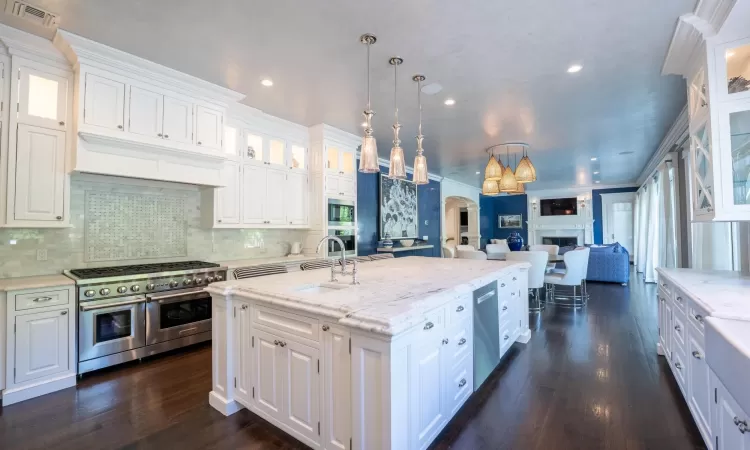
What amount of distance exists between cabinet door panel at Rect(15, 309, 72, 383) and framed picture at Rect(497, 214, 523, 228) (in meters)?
12.7

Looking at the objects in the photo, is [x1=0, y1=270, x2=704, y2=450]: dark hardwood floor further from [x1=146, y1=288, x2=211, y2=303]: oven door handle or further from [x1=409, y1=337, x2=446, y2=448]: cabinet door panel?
[x1=146, y1=288, x2=211, y2=303]: oven door handle

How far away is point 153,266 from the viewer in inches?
135

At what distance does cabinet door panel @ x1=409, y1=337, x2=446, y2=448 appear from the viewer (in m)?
1.60

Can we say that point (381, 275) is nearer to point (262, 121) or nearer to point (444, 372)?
point (444, 372)

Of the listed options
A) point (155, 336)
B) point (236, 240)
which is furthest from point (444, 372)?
point (236, 240)

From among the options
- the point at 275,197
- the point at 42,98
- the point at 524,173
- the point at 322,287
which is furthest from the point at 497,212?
the point at 42,98

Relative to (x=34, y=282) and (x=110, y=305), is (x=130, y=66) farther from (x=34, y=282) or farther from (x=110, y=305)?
(x=110, y=305)

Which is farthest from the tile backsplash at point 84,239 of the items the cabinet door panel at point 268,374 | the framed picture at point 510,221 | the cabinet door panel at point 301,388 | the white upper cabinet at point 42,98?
the framed picture at point 510,221

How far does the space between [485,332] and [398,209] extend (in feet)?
14.5

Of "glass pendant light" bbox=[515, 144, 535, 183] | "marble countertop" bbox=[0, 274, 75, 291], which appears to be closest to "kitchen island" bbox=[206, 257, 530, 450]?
"marble countertop" bbox=[0, 274, 75, 291]

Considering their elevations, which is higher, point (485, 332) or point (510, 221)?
point (510, 221)

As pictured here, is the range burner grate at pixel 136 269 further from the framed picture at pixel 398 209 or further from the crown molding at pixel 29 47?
the framed picture at pixel 398 209

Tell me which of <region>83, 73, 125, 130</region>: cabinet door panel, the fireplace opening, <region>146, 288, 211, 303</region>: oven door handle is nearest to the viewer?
<region>83, 73, 125, 130</region>: cabinet door panel

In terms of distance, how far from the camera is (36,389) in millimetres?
2475
